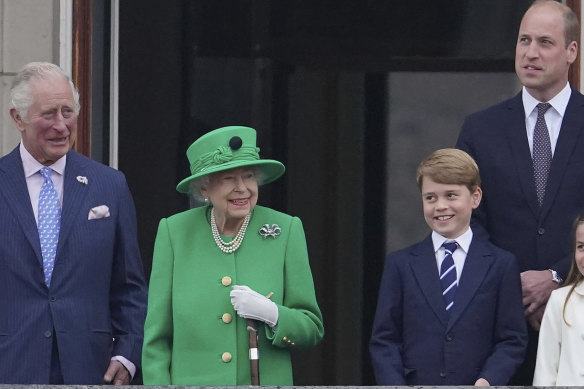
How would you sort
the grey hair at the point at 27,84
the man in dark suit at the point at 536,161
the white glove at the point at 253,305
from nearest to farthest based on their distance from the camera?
the white glove at the point at 253,305, the grey hair at the point at 27,84, the man in dark suit at the point at 536,161

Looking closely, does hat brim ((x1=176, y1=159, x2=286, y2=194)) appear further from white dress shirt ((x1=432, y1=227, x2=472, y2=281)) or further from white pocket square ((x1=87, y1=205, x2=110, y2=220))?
white dress shirt ((x1=432, y1=227, x2=472, y2=281))

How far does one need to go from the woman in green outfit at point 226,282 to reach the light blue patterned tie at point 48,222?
0.38 m

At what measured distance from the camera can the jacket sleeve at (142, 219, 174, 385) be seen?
20.6ft

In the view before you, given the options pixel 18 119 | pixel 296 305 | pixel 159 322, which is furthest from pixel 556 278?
pixel 18 119

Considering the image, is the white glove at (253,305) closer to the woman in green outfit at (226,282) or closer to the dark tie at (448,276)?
the woman in green outfit at (226,282)

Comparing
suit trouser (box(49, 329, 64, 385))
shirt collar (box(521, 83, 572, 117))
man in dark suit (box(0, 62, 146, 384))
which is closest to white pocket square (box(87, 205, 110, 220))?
man in dark suit (box(0, 62, 146, 384))

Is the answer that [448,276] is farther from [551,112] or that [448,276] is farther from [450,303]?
[551,112]

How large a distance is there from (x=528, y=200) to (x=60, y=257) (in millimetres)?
1762

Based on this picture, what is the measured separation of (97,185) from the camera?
21.5 ft

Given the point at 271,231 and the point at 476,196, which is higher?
the point at 476,196

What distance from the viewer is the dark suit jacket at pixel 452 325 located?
6.28 metres

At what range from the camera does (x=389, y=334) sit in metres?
6.36

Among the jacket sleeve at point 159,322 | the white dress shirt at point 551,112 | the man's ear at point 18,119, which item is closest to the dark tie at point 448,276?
the white dress shirt at point 551,112

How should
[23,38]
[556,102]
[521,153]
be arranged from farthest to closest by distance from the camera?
[23,38] < [556,102] < [521,153]
